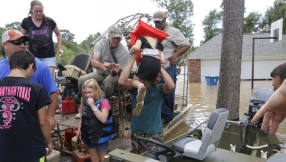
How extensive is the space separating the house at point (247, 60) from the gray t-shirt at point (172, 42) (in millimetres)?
17394

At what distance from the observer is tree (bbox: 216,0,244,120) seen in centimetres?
505

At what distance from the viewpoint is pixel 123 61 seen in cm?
418

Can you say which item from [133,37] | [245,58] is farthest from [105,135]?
[245,58]

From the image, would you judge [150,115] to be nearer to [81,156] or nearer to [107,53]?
[81,156]

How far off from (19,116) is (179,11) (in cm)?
2568

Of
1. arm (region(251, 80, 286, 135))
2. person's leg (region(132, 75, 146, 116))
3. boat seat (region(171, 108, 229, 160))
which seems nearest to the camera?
arm (region(251, 80, 286, 135))

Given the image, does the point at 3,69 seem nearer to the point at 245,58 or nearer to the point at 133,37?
the point at 133,37

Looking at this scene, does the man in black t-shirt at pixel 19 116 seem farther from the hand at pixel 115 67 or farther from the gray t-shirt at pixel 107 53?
the gray t-shirt at pixel 107 53

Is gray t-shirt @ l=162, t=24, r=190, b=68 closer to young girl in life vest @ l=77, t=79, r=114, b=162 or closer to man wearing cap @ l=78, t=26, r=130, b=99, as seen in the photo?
man wearing cap @ l=78, t=26, r=130, b=99

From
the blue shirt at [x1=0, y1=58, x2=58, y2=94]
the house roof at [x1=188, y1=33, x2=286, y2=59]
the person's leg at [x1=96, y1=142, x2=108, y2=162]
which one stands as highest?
the house roof at [x1=188, y1=33, x2=286, y2=59]

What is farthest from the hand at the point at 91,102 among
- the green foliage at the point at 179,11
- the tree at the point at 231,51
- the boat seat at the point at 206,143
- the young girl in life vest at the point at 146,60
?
the green foliage at the point at 179,11

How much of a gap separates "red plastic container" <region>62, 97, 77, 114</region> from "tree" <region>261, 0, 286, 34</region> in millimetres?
28956

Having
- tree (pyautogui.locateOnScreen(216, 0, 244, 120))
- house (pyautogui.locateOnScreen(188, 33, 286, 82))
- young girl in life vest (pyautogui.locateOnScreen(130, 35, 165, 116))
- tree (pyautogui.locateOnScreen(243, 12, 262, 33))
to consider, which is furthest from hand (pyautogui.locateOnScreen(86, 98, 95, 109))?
tree (pyautogui.locateOnScreen(243, 12, 262, 33))

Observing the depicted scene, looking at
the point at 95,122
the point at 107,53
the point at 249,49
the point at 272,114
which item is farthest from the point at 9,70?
the point at 249,49
